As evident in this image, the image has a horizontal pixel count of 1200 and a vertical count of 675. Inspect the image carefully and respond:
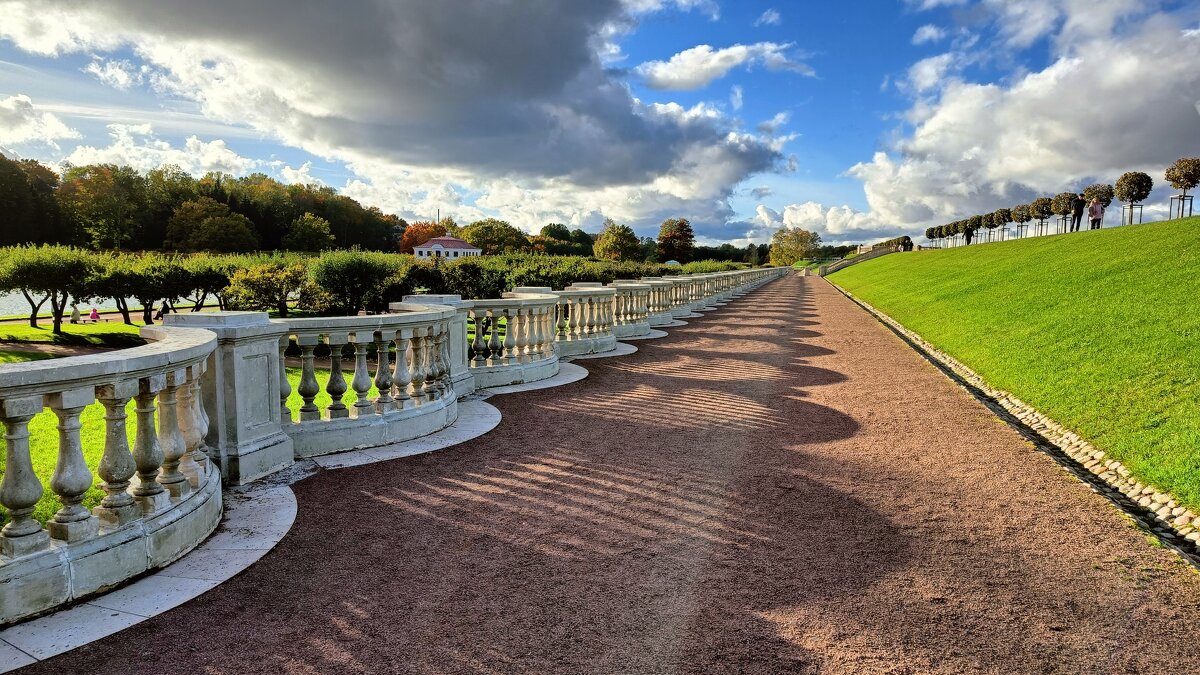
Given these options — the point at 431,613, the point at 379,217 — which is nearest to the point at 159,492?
the point at 431,613

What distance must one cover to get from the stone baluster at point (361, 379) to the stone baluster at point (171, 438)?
1923 mm

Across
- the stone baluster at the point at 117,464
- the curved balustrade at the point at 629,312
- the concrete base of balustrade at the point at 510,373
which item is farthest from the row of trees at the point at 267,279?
the stone baluster at the point at 117,464

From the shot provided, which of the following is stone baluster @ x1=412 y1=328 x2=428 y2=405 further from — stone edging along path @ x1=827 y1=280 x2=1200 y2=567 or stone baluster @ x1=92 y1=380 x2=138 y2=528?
stone edging along path @ x1=827 y1=280 x2=1200 y2=567

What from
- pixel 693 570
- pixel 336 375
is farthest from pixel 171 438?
pixel 693 570

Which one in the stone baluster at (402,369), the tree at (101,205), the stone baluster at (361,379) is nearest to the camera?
the stone baluster at (361,379)

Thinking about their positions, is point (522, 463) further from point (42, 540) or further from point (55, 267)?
point (55, 267)

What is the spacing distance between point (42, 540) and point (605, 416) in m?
5.48

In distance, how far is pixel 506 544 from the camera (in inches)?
168

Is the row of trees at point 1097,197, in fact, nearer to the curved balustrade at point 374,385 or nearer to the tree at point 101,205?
the curved balustrade at point 374,385

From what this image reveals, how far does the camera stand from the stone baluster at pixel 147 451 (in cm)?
382

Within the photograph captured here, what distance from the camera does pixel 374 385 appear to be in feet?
21.9

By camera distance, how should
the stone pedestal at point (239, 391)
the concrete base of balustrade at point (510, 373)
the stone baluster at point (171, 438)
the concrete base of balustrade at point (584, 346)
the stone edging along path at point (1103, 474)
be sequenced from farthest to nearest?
the concrete base of balustrade at point (584, 346), the concrete base of balustrade at point (510, 373), the stone pedestal at point (239, 391), the stone edging along path at point (1103, 474), the stone baluster at point (171, 438)

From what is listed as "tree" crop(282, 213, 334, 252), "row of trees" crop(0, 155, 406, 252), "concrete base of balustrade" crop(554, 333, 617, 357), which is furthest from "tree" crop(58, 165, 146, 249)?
"concrete base of balustrade" crop(554, 333, 617, 357)

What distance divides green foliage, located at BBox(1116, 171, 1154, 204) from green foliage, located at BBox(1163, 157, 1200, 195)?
11.2 ft
